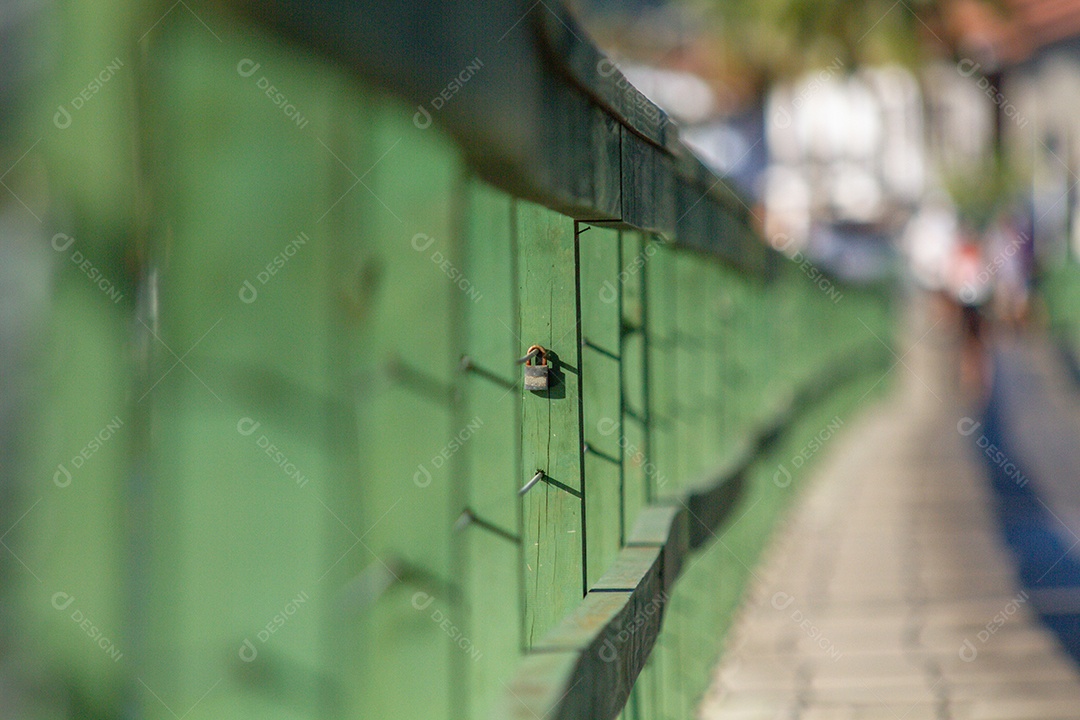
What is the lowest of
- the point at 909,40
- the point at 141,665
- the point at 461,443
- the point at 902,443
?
the point at 141,665

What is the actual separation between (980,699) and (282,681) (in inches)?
198

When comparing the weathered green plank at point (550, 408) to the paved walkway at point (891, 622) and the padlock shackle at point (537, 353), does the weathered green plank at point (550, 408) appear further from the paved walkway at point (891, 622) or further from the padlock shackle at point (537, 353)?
the paved walkway at point (891, 622)

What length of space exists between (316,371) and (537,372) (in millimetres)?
1726

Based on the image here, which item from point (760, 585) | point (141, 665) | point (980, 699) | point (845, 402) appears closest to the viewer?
point (141, 665)

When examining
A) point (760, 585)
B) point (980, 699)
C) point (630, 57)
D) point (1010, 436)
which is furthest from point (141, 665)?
point (630, 57)

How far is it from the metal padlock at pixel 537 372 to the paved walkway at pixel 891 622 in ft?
9.68

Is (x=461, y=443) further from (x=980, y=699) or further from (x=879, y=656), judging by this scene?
(x=879, y=656)

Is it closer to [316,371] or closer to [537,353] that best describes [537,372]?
[537,353]

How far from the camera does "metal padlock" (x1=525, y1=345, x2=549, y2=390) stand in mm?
3893

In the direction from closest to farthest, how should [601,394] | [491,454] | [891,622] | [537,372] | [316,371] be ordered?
[316,371] → [491,454] → [537,372] → [601,394] → [891,622]

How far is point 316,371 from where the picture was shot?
86.7 inches

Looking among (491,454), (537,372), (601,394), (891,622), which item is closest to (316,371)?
(491,454)

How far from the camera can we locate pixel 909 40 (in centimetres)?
2680

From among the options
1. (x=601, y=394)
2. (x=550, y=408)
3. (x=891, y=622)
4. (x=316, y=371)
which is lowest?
(x=316, y=371)
